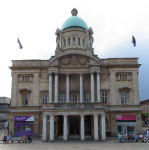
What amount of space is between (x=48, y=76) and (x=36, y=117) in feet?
28.2

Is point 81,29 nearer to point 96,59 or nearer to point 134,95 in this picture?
point 96,59

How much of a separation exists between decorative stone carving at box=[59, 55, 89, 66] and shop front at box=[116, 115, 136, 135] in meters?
12.7

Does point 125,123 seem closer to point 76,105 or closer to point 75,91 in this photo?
point 75,91

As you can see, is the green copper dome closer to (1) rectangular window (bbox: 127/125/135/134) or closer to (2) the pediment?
(2) the pediment

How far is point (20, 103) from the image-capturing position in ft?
124

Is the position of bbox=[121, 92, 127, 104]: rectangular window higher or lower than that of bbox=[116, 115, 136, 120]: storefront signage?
higher

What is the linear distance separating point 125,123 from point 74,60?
16.0m

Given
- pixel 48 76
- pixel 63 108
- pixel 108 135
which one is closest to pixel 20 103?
pixel 48 76

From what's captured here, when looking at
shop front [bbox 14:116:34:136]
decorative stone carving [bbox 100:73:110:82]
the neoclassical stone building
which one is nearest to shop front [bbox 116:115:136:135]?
the neoclassical stone building

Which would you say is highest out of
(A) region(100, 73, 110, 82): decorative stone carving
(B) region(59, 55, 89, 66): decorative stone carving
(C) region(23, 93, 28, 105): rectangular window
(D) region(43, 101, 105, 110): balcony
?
(B) region(59, 55, 89, 66): decorative stone carving

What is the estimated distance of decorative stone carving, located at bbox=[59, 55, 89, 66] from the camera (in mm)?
37688

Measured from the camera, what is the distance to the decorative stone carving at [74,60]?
37.7 m

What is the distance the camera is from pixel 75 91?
1505 inches

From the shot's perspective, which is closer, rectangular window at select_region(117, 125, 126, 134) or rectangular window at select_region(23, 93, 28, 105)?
rectangular window at select_region(117, 125, 126, 134)
